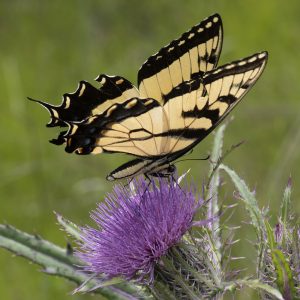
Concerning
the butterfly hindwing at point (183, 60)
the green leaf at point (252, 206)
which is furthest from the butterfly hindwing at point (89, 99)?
the green leaf at point (252, 206)

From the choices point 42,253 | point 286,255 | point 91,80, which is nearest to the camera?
point 286,255

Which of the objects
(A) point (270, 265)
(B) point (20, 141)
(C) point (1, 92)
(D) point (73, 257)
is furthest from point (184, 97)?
(C) point (1, 92)

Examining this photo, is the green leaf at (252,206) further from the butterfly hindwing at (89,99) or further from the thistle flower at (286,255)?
the butterfly hindwing at (89,99)

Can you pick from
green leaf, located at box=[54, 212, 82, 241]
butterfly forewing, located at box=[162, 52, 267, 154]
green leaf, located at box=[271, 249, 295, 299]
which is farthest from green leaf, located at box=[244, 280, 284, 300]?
green leaf, located at box=[54, 212, 82, 241]

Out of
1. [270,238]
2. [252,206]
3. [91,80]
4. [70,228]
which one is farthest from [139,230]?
[91,80]

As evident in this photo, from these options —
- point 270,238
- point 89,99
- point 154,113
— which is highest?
point 89,99

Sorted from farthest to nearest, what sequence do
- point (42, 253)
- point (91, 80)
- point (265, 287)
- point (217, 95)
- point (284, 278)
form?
point (91, 80)
point (42, 253)
point (217, 95)
point (284, 278)
point (265, 287)

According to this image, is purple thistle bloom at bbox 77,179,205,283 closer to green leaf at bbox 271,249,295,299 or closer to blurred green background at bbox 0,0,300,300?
green leaf at bbox 271,249,295,299

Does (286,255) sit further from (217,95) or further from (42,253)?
(42,253)
